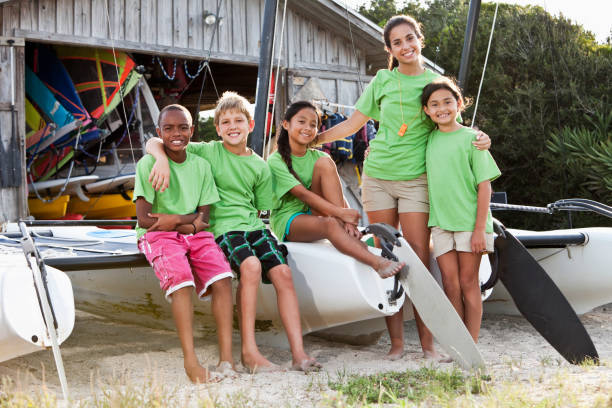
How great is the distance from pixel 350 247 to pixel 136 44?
5.97m

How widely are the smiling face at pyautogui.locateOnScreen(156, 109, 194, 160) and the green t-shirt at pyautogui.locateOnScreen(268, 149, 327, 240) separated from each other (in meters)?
0.52

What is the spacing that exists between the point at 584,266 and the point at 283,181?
7.94ft

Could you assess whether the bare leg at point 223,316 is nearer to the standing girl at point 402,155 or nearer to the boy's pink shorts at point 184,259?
the boy's pink shorts at point 184,259

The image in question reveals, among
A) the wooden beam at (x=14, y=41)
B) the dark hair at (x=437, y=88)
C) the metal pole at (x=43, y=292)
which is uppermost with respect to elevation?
the wooden beam at (x=14, y=41)

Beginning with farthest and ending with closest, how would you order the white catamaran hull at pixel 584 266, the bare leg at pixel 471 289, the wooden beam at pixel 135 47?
the wooden beam at pixel 135 47, the white catamaran hull at pixel 584 266, the bare leg at pixel 471 289

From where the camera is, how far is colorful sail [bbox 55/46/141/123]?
892 cm

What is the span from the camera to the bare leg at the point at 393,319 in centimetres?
365

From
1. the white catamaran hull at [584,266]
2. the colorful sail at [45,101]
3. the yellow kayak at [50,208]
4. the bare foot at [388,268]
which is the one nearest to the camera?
the bare foot at [388,268]

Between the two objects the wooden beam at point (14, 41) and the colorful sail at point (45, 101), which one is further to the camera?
the colorful sail at point (45, 101)

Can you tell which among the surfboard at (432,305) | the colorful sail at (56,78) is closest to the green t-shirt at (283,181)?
the surfboard at (432,305)

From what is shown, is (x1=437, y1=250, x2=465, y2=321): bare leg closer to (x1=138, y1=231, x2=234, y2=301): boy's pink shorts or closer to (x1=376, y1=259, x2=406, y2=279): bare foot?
(x1=376, y1=259, x2=406, y2=279): bare foot

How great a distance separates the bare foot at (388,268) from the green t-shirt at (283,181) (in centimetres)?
70

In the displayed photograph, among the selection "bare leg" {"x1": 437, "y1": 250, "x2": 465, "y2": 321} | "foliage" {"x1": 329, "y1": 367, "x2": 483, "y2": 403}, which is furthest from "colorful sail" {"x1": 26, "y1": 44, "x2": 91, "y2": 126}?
"foliage" {"x1": 329, "y1": 367, "x2": 483, "y2": 403}

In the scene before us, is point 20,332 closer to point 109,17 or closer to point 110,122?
point 109,17
